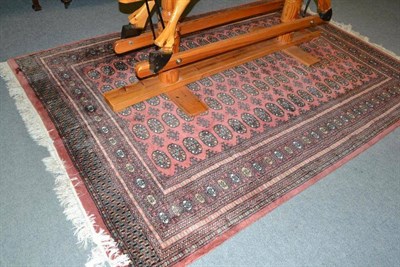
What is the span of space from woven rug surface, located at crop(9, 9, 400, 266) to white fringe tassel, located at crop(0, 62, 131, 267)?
3 centimetres

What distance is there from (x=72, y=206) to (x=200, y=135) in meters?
0.63

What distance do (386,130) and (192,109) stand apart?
3.37ft

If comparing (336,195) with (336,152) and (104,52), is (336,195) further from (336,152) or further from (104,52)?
(104,52)

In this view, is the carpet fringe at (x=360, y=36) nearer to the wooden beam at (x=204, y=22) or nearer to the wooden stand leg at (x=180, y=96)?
the wooden beam at (x=204, y=22)

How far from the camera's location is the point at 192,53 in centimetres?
151

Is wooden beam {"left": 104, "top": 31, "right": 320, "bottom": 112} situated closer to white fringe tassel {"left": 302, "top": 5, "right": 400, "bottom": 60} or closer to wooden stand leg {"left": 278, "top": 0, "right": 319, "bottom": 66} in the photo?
wooden stand leg {"left": 278, "top": 0, "right": 319, "bottom": 66}

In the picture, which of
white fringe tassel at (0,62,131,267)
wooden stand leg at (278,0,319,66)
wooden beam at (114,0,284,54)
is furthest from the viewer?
wooden stand leg at (278,0,319,66)

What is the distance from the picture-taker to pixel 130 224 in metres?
1.12

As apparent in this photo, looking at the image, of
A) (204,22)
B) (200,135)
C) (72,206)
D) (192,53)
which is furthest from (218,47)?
(72,206)

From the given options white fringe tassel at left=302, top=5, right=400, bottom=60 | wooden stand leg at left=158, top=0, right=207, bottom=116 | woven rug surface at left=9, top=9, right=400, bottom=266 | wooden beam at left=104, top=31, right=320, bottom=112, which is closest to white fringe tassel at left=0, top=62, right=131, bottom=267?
woven rug surface at left=9, top=9, right=400, bottom=266

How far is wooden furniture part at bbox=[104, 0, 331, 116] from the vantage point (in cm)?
147

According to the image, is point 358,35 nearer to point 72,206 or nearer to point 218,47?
point 218,47

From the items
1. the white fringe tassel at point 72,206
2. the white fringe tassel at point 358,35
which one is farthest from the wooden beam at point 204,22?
the white fringe tassel at point 358,35

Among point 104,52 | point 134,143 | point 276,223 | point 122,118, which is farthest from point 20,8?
point 276,223
